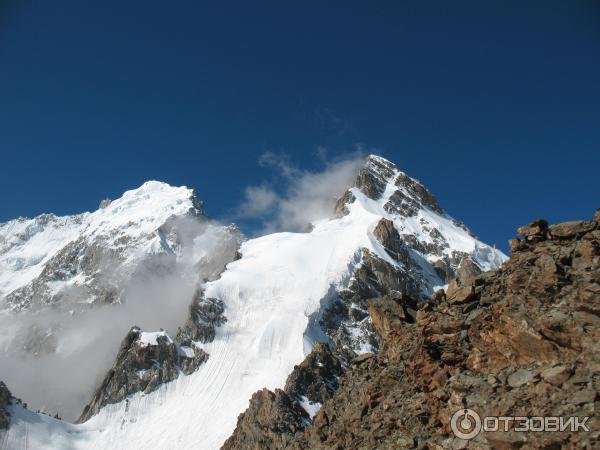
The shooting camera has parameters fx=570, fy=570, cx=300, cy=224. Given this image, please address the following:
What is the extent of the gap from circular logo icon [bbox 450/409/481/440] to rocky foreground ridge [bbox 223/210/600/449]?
0.23 meters

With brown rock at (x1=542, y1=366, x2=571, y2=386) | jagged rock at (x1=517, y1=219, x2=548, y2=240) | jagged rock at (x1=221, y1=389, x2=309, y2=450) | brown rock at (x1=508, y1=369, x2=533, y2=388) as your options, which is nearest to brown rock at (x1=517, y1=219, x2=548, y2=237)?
jagged rock at (x1=517, y1=219, x2=548, y2=240)

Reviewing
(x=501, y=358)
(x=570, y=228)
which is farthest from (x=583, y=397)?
(x=570, y=228)

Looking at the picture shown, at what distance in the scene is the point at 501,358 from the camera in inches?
939

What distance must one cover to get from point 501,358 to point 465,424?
3.22 meters

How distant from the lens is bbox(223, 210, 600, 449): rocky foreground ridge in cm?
2064

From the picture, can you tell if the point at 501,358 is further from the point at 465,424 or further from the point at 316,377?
the point at 316,377

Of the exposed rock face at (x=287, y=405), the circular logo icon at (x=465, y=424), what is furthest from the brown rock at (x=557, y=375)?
the exposed rock face at (x=287, y=405)

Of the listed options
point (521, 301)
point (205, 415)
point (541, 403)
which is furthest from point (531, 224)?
point (205, 415)

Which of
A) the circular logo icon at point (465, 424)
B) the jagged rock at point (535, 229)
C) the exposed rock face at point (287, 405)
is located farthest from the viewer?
the exposed rock face at point (287, 405)

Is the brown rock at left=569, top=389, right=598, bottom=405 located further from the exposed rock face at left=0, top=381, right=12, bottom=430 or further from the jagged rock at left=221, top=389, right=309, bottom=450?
the exposed rock face at left=0, top=381, right=12, bottom=430

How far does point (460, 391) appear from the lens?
78.1 feet

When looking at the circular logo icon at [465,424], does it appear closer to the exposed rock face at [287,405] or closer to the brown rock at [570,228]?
the brown rock at [570,228]

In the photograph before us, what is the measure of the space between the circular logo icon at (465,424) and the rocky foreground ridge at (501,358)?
228 millimetres

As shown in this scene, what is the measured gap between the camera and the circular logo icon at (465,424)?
22156 mm
